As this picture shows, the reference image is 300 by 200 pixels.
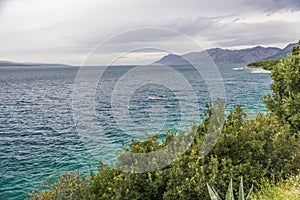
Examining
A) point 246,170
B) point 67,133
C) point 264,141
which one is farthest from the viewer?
point 67,133

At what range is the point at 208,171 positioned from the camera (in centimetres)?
625

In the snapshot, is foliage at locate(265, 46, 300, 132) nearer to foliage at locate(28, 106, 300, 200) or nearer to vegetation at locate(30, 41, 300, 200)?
vegetation at locate(30, 41, 300, 200)

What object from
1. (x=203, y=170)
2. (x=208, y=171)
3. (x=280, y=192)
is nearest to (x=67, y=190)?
(x=203, y=170)

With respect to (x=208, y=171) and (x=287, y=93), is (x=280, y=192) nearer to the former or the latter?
(x=208, y=171)

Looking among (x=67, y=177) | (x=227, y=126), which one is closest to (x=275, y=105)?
(x=227, y=126)

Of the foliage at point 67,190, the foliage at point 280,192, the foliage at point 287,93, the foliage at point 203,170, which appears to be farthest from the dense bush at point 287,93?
the foliage at point 67,190

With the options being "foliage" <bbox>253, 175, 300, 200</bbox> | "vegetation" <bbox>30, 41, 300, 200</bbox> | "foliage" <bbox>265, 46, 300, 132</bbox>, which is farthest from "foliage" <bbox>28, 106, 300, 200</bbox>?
"foliage" <bbox>265, 46, 300, 132</bbox>

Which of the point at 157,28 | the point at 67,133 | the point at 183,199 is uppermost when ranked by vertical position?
the point at 157,28

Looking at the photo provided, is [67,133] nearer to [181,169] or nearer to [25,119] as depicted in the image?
[25,119]

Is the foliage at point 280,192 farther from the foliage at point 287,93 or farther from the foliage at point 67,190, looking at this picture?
the foliage at point 287,93

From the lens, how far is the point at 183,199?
19.9ft

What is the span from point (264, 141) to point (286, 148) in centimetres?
95

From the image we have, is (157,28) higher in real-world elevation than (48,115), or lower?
higher

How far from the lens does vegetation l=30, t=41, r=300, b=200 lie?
20.1ft
